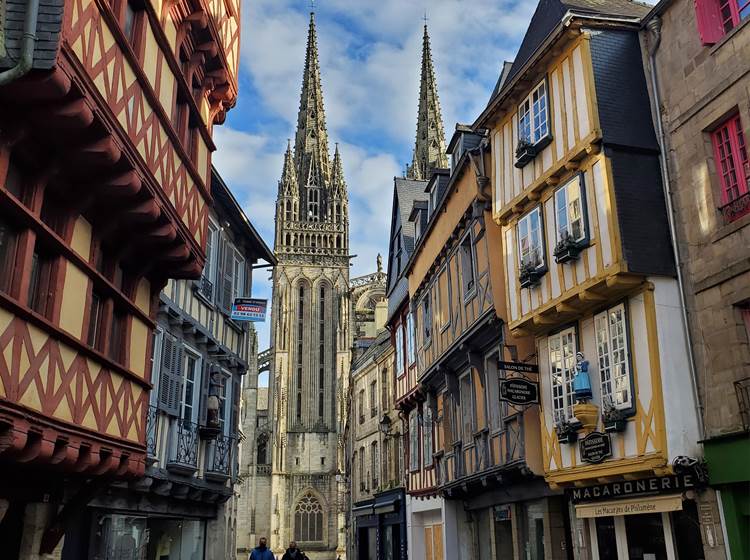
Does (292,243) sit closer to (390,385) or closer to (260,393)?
(260,393)

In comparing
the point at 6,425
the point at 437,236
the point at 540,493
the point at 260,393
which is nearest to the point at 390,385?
the point at 437,236

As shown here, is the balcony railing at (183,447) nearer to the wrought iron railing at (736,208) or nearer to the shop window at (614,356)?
the shop window at (614,356)

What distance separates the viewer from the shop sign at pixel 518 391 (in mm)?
A: 11766

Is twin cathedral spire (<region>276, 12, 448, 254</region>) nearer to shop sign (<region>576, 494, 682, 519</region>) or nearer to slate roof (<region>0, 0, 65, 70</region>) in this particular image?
shop sign (<region>576, 494, 682, 519</region>)

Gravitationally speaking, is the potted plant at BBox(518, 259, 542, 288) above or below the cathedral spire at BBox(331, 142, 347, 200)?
below

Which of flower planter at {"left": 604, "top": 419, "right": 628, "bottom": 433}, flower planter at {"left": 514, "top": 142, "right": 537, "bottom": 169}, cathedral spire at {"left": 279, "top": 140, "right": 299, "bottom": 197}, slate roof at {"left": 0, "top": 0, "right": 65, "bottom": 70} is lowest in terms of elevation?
flower planter at {"left": 604, "top": 419, "right": 628, "bottom": 433}

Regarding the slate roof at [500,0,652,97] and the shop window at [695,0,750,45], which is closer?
the shop window at [695,0,750,45]

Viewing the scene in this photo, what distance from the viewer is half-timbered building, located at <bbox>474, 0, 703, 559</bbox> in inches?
383

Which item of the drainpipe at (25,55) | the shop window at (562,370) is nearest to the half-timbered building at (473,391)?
the shop window at (562,370)

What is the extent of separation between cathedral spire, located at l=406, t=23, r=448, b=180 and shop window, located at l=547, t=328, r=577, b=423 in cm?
6760

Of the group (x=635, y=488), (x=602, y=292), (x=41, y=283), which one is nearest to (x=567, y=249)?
(x=602, y=292)

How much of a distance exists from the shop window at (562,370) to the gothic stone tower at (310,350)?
5734 cm

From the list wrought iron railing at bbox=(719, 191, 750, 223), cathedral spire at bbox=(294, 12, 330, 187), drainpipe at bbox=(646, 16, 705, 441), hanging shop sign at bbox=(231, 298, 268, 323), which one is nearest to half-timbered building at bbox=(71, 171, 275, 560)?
hanging shop sign at bbox=(231, 298, 268, 323)

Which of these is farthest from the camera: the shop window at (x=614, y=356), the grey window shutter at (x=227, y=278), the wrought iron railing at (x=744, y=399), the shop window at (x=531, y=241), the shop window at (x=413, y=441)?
the shop window at (x=413, y=441)
